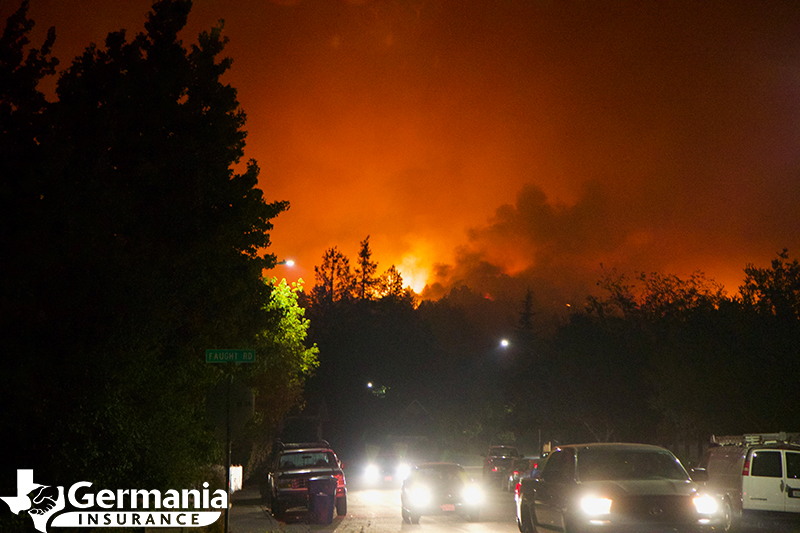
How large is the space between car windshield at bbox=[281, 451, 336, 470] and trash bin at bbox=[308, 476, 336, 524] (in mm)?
1292

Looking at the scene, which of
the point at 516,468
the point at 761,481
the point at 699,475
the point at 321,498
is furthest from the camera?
the point at 516,468

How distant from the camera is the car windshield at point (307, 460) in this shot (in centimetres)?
2408

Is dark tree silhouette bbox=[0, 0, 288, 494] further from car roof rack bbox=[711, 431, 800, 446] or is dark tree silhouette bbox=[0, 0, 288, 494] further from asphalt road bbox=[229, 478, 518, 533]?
car roof rack bbox=[711, 431, 800, 446]

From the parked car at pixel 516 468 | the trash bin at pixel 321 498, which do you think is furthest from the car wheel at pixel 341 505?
the parked car at pixel 516 468

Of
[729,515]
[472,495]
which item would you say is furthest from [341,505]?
[729,515]

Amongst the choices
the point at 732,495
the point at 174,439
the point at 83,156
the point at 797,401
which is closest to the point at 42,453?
the point at 174,439

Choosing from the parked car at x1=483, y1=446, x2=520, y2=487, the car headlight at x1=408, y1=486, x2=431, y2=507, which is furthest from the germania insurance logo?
the parked car at x1=483, y1=446, x2=520, y2=487

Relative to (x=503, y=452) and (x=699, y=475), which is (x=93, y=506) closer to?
(x=699, y=475)

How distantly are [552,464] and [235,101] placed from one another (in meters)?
11.6

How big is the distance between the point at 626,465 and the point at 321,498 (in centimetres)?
1193

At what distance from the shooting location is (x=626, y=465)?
12.2m

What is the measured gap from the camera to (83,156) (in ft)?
54.0

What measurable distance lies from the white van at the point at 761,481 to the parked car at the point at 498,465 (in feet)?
61.2

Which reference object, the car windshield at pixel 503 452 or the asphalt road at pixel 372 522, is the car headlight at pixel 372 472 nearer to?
the car windshield at pixel 503 452
